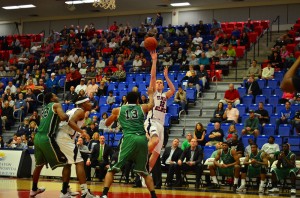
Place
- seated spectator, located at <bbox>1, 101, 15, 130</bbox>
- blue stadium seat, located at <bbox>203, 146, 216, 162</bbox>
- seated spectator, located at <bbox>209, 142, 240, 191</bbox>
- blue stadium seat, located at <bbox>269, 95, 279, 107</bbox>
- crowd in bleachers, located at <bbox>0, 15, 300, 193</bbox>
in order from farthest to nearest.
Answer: seated spectator, located at <bbox>1, 101, 15, 130</bbox> < blue stadium seat, located at <bbox>269, 95, 279, 107</bbox> < crowd in bleachers, located at <bbox>0, 15, 300, 193</bbox> < blue stadium seat, located at <bbox>203, 146, 216, 162</bbox> < seated spectator, located at <bbox>209, 142, 240, 191</bbox>

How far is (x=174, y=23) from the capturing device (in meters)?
31.8

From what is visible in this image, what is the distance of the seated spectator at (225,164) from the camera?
1480 centimetres

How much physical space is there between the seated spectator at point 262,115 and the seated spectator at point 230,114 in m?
0.68

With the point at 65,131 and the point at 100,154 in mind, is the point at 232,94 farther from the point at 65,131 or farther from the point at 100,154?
the point at 65,131

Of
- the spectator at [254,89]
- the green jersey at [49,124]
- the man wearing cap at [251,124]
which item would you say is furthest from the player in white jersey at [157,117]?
the spectator at [254,89]

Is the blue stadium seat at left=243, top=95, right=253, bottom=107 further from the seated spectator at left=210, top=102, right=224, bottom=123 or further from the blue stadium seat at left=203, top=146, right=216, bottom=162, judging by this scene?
the blue stadium seat at left=203, top=146, right=216, bottom=162

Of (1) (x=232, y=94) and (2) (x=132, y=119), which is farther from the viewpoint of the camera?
(1) (x=232, y=94)

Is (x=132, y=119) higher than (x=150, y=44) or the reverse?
the reverse

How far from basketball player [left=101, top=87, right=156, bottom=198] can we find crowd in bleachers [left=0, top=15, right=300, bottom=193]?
19.7 feet

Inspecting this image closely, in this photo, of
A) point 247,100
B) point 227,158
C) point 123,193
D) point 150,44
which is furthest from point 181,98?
point 150,44

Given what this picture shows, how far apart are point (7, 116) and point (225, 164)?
11.3 meters

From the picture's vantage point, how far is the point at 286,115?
17.3 metres

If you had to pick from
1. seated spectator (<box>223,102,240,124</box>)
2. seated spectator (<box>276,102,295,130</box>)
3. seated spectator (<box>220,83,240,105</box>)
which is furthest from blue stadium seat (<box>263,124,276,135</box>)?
seated spectator (<box>220,83,240,105</box>)

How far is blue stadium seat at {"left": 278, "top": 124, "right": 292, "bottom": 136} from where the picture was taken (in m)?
16.7
